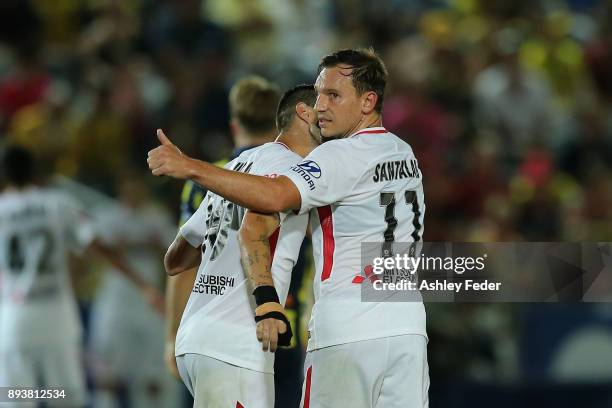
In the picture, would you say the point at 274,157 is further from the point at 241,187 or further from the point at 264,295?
the point at 264,295

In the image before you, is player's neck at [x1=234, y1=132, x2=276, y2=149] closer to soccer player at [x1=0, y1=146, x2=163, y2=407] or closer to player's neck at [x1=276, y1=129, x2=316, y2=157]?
player's neck at [x1=276, y1=129, x2=316, y2=157]

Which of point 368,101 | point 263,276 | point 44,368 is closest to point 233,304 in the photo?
point 263,276

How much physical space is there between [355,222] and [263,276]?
457 mm

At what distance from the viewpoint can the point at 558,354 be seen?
9.79 m

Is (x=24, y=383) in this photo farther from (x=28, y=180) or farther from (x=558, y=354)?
(x=558, y=354)

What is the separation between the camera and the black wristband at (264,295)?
450cm

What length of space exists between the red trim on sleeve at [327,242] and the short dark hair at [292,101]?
548mm

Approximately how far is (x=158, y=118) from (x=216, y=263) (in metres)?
7.12

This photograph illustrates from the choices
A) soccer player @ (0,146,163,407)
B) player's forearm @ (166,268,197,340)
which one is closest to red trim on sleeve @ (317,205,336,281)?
player's forearm @ (166,268,197,340)

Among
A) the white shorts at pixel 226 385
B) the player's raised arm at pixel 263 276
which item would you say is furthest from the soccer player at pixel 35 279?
the player's raised arm at pixel 263 276

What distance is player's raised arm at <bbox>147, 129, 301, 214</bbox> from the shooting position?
4379 mm

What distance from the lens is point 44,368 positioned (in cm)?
862

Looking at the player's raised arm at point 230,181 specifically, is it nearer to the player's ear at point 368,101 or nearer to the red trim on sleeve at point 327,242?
the red trim on sleeve at point 327,242

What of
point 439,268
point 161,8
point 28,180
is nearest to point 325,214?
point 439,268
